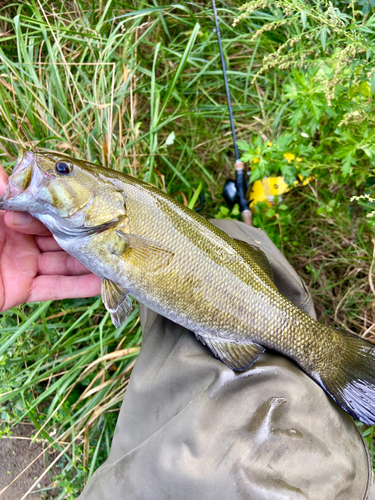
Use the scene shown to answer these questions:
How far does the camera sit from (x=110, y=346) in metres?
3.22

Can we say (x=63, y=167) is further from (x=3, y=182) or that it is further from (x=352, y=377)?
(x=352, y=377)

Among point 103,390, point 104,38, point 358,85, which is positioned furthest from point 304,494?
point 104,38

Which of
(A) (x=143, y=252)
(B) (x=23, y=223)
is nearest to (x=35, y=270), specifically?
(B) (x=23, y=223)

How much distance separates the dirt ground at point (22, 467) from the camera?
10.2 ft

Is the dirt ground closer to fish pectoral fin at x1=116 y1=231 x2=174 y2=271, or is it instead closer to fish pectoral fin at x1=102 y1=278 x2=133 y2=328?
fish pectoral fin at x1=102 y1=278 x2=133 y2=328

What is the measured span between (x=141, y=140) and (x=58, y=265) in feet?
4.78

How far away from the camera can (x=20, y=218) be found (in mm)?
2215

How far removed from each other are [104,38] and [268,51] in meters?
1.78

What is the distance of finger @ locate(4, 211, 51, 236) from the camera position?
7.21 ft

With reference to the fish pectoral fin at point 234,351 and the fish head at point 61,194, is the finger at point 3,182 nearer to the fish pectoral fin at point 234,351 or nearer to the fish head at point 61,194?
the fish head at point 61,194

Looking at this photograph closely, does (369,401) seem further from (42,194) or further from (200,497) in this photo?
(42,194)

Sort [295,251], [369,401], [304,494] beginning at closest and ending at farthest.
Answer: [304,494]
[369,401]
[295,251]

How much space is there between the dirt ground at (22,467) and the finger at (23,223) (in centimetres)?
192

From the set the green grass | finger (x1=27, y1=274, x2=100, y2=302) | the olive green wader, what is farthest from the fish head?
the olive green wader
